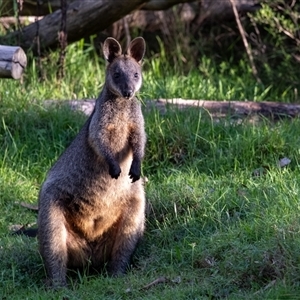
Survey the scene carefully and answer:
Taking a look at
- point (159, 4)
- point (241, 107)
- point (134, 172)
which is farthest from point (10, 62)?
point (159, 4)

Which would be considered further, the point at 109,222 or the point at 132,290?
the point at 109,222

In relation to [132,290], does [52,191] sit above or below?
above

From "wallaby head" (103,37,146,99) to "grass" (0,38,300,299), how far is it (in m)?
1.02

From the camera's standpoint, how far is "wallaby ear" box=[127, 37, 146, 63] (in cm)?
618

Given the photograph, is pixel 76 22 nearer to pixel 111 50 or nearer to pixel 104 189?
pixel 111 50

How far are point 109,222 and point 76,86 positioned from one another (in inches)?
140

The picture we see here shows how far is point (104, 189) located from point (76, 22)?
3.71 metres

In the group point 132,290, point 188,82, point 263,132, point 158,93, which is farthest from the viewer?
point 188,82

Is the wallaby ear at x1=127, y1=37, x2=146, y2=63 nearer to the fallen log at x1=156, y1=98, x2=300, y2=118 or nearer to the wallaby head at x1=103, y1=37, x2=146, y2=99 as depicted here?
the wallaby head at x1=103, y1=37, x2=146, y2=99

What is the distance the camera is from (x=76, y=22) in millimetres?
9125

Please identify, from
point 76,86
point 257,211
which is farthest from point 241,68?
point 257,211

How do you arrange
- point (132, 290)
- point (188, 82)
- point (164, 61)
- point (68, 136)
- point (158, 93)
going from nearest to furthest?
point (132, 290), point (68, 136), point (158, 93), point (188, 82), point (164, 61)

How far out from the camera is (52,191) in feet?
19.2

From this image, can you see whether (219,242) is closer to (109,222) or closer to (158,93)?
(109,222)
